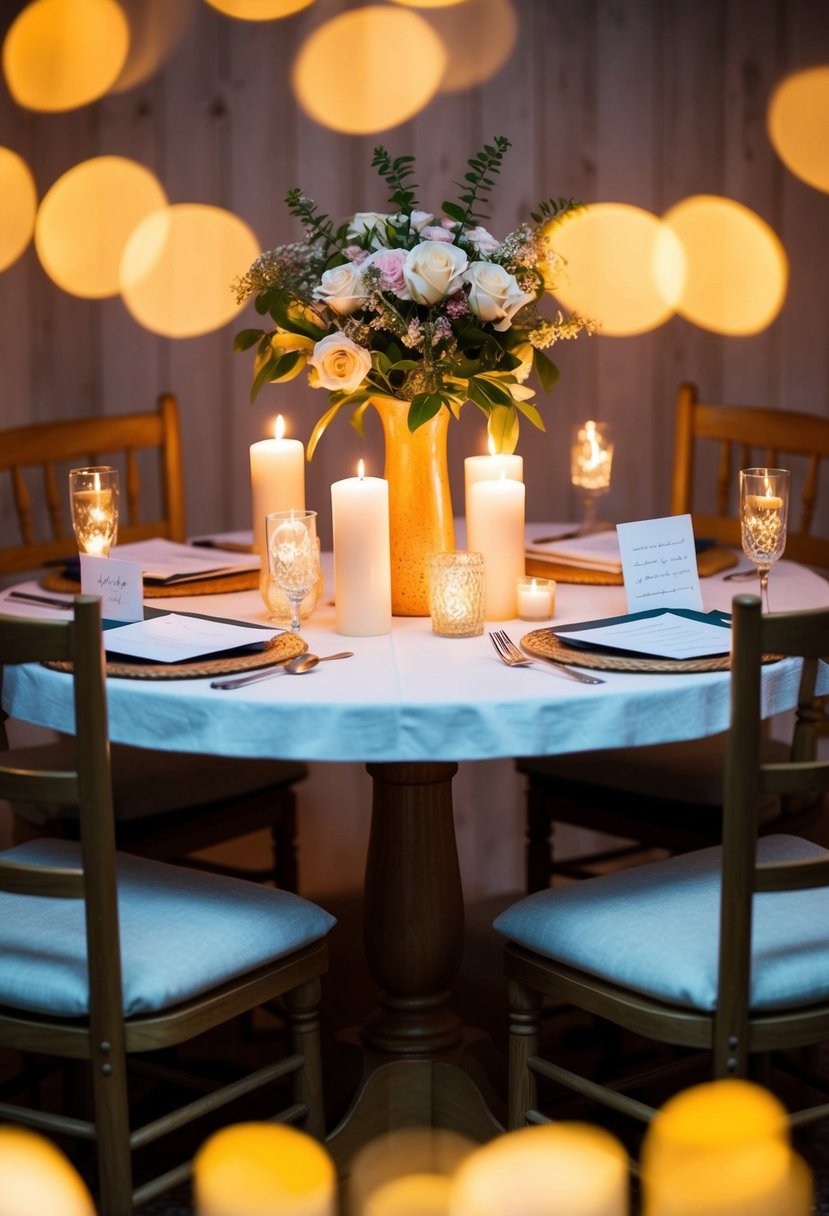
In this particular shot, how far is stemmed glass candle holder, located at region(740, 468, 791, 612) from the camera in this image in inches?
76.7

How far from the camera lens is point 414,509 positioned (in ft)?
6.89

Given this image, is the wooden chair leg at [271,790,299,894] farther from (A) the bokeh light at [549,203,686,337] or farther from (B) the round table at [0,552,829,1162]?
(A) the bokeh light at [549,203,686,337]

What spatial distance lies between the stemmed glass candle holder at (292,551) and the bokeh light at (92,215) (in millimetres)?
1709

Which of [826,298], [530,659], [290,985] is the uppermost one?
[826,298]

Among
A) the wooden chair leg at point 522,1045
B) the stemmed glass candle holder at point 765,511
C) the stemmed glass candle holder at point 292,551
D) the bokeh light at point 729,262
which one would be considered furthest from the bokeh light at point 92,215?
the wooden chair leg at point 522,1045

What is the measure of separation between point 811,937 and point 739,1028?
15cm

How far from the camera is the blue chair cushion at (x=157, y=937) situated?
5.33 feet

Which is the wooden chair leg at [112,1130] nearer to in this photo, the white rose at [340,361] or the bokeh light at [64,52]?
the white rose at [340,361]

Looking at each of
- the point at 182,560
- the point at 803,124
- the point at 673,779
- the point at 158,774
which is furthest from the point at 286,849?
the point at 803,124

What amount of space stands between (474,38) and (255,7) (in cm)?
50

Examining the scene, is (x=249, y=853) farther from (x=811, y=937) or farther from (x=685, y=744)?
(x=811, y=937)

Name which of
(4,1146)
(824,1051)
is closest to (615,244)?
(824,1051)

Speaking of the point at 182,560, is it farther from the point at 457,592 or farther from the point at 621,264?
the point at 621,264

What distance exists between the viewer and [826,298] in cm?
349
